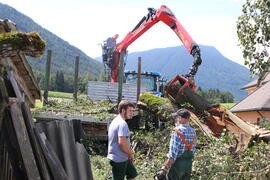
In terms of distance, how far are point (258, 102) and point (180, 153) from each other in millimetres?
15788

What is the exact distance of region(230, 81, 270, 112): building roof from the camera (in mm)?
19000

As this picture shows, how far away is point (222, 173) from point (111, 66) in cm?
1136

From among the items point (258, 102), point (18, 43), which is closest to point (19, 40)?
point (18, 43)

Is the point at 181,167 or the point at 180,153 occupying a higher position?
the point at 180,153

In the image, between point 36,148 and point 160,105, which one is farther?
point 160,105

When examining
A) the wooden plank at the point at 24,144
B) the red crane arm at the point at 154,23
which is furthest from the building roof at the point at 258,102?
the wooden plank at the point at 24,144

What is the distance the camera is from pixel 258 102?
20016mm

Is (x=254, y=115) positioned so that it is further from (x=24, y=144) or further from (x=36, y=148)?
(x=24, y=144)

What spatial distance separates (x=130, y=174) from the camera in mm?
5738

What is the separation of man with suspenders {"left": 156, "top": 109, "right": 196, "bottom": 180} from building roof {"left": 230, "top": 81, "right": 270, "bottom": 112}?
46.9 ft

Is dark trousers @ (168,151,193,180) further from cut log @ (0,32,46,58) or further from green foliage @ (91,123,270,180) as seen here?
cut log @ (0,32,46,58)

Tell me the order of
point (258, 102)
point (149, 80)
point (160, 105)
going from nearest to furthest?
point (160, 105)
point (149, 80)
point (258, 102)

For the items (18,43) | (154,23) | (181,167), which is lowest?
(181,167)

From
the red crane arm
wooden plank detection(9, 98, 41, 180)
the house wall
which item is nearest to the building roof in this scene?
the house wall
